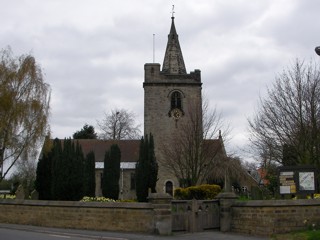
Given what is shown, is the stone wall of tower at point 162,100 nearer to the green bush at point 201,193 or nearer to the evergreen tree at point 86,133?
the green bush at point 201,193

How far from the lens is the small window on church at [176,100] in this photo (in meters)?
47.2

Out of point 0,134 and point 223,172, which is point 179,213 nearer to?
point 0,134

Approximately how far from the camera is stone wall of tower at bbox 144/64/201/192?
46344mm

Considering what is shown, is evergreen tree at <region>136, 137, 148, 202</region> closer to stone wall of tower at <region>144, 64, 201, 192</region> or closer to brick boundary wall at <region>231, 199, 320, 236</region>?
stone wall of tower at <region>144, 64, 201, 192</region>

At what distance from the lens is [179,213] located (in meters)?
15.8

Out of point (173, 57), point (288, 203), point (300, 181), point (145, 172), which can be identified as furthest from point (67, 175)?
point (173, 57)

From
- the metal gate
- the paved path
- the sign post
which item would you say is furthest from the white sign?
the metal gate

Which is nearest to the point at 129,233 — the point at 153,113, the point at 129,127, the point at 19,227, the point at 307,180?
the point at 19,227

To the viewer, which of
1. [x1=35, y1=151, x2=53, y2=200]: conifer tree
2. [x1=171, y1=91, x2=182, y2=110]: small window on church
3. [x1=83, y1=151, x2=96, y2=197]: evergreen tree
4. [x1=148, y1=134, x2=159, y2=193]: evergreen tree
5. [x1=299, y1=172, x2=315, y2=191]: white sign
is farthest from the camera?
[x1=171, y1=91, x2=182, y2=110]: small window on church

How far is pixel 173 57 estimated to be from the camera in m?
49.9

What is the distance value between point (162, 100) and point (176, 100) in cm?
158

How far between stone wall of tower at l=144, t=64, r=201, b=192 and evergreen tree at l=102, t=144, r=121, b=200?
864 centimetres

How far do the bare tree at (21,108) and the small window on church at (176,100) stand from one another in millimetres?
20310

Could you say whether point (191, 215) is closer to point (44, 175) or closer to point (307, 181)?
point (307, 181)
